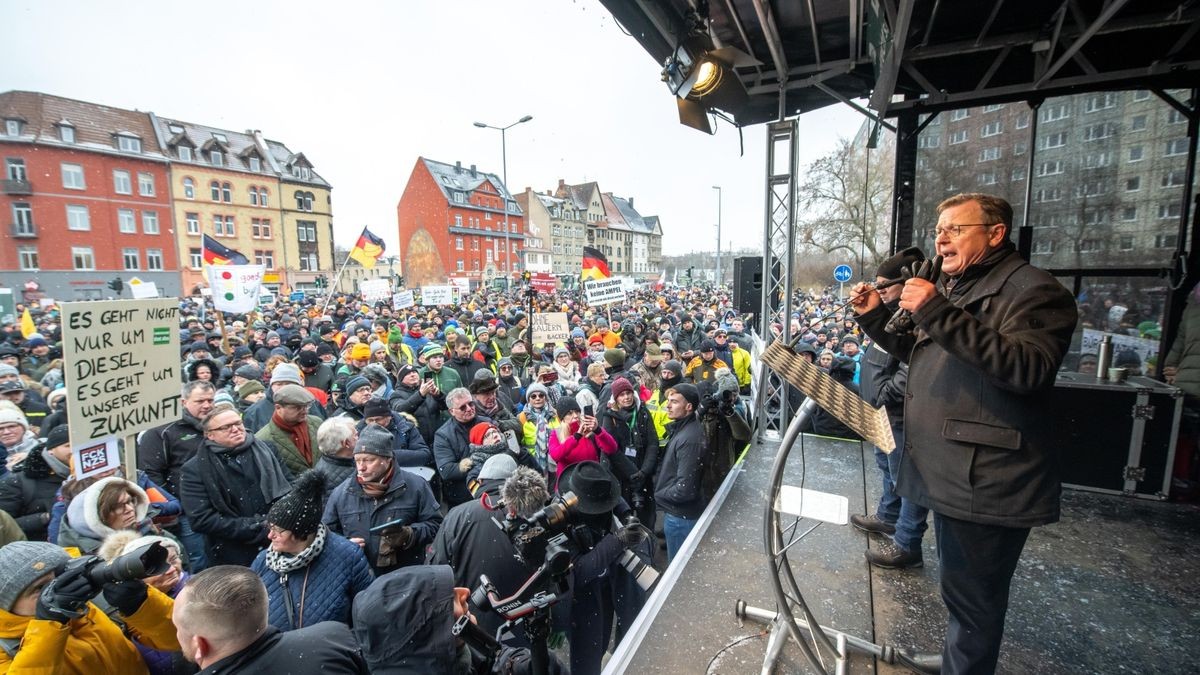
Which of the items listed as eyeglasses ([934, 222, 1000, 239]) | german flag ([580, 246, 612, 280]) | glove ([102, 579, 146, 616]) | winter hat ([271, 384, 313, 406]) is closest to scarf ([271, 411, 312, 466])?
winter hat ([271, 384, 313, 406])

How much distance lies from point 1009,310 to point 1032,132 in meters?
5.90

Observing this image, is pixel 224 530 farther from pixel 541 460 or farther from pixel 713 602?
pixel 713 602

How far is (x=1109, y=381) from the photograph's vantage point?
4.21 meters

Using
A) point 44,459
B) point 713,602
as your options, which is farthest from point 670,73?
point 44,459

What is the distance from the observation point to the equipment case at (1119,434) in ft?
12.8

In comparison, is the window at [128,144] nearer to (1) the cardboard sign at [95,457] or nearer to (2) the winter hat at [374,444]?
(1) the cardboard sign at [95,457]

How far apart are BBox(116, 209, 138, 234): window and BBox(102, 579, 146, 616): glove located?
50.1 metres

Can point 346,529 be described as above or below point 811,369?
below

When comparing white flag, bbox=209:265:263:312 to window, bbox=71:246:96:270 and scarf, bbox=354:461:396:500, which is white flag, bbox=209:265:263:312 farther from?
window, bbox=71:246:96:270

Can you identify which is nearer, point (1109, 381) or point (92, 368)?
point (92, 368)

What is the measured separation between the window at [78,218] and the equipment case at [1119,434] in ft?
173

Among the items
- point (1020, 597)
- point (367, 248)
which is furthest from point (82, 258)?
point (1020, 597)

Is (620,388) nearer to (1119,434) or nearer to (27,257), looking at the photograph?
(1119,434)

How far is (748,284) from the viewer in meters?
10.1
